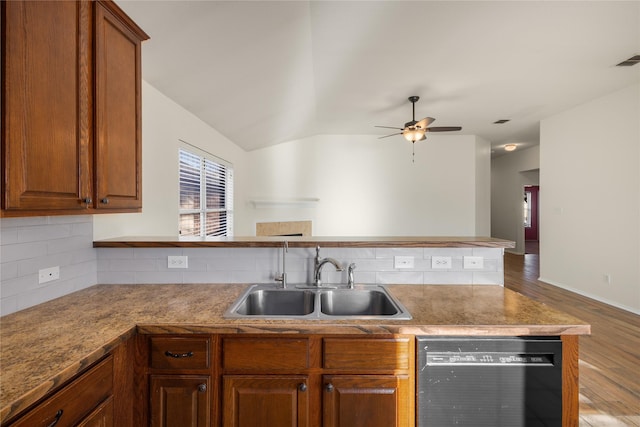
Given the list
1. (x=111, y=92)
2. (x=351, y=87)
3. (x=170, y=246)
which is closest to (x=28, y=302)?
(x=170, y=246)

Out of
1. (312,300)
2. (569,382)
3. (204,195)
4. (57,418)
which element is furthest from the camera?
(204,195)

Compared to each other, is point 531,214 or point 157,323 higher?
point 531,214

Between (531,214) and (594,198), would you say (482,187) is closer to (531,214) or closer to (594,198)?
(594,198)

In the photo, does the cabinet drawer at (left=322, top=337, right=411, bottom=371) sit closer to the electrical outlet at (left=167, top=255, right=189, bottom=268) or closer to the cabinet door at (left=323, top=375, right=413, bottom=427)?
the cabinet door at (left=323, top=375, right=413, bottom=427)

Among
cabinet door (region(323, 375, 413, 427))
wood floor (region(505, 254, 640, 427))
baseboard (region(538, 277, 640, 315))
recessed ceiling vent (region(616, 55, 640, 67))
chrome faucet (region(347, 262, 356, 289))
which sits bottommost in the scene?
wood floor (region(505, 254, 640, 427))

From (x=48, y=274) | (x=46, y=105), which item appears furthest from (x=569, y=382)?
(x=48, y=274)

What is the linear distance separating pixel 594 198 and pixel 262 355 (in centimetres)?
528

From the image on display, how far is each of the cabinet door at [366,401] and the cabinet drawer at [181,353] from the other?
1.69 ft

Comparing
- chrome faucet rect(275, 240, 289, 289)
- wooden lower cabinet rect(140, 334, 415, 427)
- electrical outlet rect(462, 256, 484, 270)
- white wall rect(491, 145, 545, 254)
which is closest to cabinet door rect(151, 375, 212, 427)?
wooden lower cabinet rect(140, 334, 415, 427)

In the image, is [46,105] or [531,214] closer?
[46,105]

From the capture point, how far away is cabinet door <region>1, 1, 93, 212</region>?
1045 mm

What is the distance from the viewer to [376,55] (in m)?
3.12

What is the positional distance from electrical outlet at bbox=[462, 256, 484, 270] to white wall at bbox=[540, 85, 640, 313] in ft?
11.6

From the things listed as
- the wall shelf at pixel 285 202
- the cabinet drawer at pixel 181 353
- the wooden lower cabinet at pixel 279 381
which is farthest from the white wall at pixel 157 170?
the wall shelf at pixel 285 202
